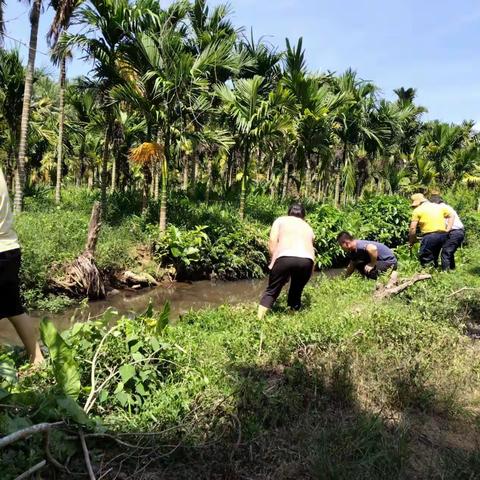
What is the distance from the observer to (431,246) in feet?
28.4

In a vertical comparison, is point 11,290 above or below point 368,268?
above

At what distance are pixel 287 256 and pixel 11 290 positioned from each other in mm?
3121

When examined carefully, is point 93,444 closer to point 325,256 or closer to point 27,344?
point 27,344

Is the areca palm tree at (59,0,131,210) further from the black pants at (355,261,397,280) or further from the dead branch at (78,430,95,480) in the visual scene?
the dead branch at (78,430,95,480)

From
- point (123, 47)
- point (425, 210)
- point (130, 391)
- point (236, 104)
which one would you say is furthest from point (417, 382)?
point (236, 104)

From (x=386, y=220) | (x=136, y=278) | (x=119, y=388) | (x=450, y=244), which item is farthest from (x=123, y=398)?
(x=386, y=220)

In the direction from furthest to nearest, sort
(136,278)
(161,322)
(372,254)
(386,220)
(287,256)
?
(386,220) → (136,278) → (372,254) → (287,256) → (161,322)

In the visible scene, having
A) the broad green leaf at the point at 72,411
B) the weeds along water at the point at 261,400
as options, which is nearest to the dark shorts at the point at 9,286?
the weeds along water at the point at 261,400

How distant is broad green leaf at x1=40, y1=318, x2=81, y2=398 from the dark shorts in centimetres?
69

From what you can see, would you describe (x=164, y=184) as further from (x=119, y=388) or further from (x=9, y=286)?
(x=119, y=388)

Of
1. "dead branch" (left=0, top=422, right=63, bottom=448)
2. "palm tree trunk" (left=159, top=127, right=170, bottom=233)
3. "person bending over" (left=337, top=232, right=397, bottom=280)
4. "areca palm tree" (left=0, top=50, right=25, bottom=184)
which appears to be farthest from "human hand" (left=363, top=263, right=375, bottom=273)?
"areca palm tree" (left=0, top=50, right=25, bottom=184)

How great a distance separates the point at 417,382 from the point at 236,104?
11.4 m

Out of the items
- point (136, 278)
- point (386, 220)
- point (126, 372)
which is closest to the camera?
point (126, 372)

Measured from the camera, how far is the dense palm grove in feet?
37.2
